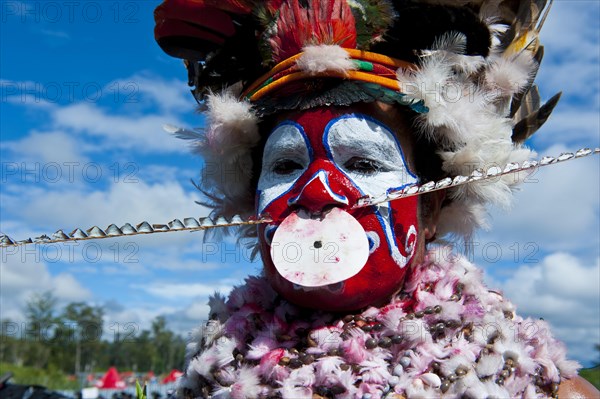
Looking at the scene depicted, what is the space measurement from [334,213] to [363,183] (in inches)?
7.8

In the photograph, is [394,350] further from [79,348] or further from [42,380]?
[79,348]

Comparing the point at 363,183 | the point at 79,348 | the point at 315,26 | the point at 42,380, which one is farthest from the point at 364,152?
the point at 79,348

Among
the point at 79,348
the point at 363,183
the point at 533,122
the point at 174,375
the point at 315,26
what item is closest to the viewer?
the point at 363,183

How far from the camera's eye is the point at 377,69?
251cm

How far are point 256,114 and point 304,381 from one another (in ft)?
3.80

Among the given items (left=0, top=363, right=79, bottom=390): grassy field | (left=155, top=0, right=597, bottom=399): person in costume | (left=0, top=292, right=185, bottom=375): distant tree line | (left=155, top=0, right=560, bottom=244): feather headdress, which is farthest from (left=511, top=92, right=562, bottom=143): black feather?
(left=0, top=292, right=185, bottom=375): distant tree line

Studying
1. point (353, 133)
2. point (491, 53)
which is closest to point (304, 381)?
point (353, 133)

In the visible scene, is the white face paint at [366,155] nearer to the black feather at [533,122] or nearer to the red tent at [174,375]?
the black feather at [533,122]

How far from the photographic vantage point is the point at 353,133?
2436mm

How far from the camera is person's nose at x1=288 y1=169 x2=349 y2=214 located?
232 centimetres

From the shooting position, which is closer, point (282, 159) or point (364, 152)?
point (364, 152)

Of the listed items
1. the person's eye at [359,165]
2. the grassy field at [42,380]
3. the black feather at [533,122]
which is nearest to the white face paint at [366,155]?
the person's eye at [359,165]

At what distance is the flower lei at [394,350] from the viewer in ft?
7.02

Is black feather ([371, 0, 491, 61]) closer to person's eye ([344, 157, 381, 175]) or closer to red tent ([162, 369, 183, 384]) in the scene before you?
person's eye ([344, 157, 381, 175])
